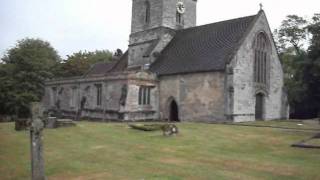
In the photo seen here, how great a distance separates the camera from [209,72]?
1564 inches

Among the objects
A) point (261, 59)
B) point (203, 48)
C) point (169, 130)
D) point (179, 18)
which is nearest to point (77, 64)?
point (179, 18)

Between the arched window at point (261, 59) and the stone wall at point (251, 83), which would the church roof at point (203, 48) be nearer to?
the stone wall at point (251, 83)

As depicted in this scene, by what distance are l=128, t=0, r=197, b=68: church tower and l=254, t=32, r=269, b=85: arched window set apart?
11.2 metres

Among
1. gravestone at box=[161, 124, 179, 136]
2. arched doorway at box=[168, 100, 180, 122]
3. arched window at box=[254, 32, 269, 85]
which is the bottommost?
gravestone at box=[161, 124, 179, 136]

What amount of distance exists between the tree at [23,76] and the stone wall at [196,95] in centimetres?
2195

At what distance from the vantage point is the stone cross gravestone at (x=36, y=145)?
13.8 metres

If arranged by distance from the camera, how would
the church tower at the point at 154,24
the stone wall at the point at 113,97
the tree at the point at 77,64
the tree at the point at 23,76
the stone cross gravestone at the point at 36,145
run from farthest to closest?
the tree at the point at 77,64, the tree at the point at 23,76, the church tower at the point at 154,24, the stone wall at the point at 113,97, the stone cross gravestone at the point at 36,145

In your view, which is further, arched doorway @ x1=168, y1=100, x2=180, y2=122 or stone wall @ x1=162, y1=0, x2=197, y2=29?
stone wall @ x1=162, y1=0, x2=197, y2=29

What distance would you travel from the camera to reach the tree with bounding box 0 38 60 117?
195ft

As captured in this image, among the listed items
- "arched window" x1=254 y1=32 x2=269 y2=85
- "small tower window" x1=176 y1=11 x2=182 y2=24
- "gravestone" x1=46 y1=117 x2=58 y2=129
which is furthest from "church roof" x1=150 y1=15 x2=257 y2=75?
"gravestone" x1=46 y1=117 x2=58 y2=129

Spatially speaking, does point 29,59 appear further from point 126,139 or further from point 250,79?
point 126,139

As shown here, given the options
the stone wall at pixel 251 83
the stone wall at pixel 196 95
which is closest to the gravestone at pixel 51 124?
the stone wall at pixel 196 95

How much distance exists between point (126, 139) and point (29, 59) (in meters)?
43.2

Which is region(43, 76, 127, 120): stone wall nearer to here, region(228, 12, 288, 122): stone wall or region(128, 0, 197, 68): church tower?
region(128, 0, 197, 68): church tower
